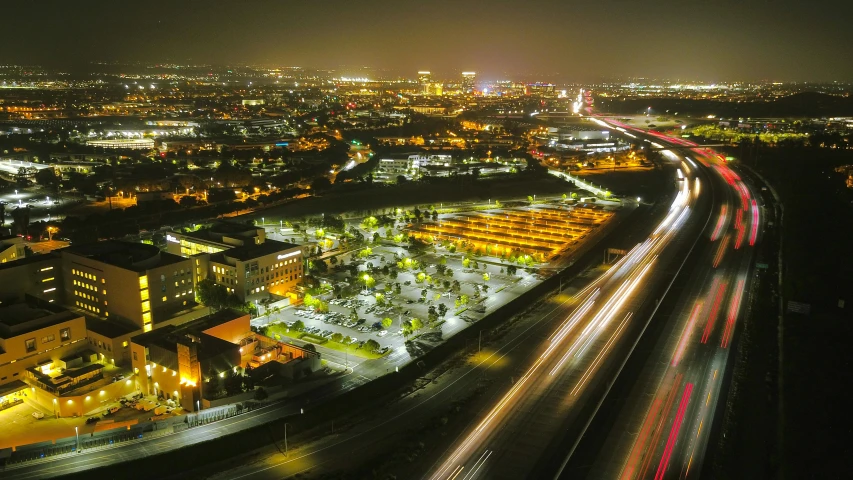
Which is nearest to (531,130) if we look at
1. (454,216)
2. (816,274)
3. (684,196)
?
(684,196)

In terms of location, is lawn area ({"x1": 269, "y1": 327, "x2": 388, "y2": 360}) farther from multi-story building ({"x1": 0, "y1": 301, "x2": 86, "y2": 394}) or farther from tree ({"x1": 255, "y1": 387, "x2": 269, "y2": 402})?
multi-story building ({"x1": 0, "y1": 301, "x2": 86, "y2": 394})

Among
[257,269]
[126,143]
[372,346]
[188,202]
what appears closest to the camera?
[372,346]

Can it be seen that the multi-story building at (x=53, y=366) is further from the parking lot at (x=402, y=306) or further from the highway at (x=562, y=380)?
the highway at (x=562, y=380)

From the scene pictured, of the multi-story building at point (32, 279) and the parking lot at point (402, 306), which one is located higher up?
the multi-story building at point (32, 279)

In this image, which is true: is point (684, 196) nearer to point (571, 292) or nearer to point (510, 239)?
point (510, 239)

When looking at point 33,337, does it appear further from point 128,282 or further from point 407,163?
point 407,163

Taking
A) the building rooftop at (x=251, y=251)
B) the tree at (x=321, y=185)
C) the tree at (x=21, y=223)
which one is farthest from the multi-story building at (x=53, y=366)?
the tree at (x=321, y=185)

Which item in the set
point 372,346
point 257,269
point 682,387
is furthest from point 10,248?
point 682,387
